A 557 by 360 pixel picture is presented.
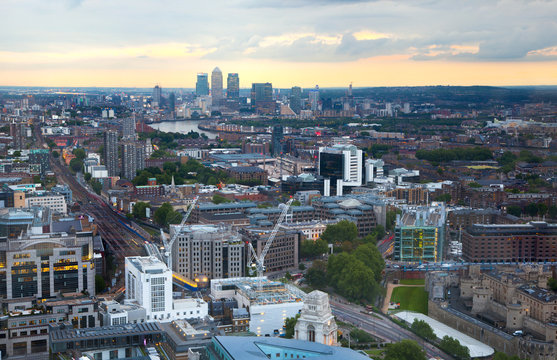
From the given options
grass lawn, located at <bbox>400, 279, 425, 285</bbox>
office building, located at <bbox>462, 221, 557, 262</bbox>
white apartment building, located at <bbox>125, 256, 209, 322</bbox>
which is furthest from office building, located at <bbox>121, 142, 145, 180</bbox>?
white apartment building, located at <bbox>125, 256, 209, 322</bbox>

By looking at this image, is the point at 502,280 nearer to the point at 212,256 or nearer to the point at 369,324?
the point at 369,324

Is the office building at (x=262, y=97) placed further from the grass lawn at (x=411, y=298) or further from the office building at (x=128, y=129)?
the grass lawn at (x=411, y=298)

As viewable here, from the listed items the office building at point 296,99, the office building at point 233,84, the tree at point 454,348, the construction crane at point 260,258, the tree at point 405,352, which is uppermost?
the office building at point 233,84

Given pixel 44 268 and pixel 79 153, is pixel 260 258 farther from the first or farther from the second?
pixel 79 153

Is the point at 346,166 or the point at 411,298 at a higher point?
the point at 346,166

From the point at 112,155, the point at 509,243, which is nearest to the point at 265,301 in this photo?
the point at 509,243

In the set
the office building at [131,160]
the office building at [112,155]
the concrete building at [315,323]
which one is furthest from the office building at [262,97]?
the concrete building at [315,323]

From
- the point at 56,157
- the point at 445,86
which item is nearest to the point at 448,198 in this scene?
the point at 56,157
